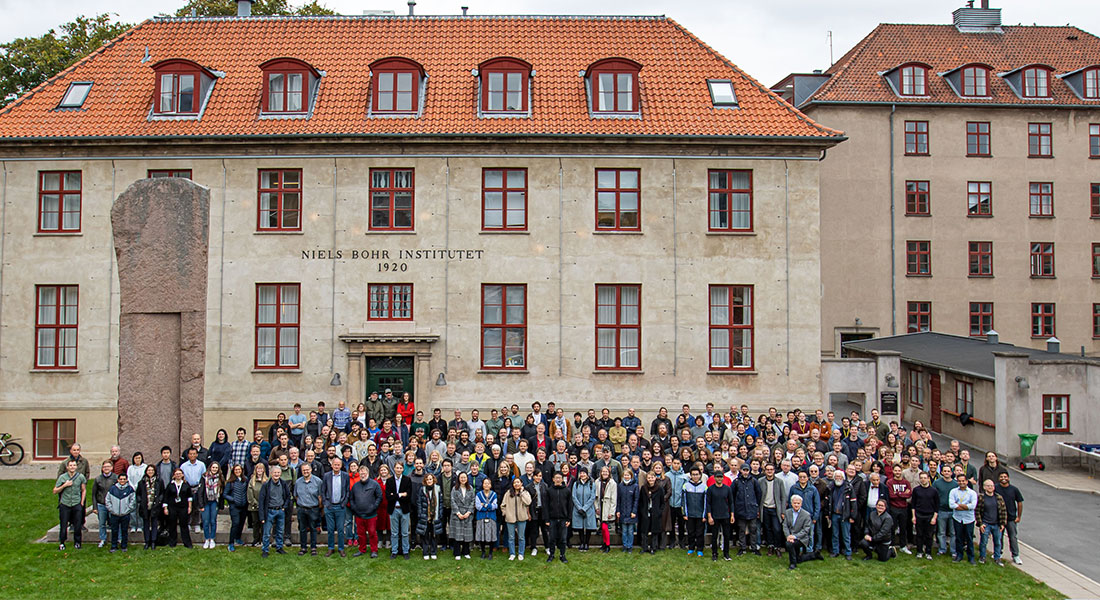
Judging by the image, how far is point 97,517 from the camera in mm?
14477

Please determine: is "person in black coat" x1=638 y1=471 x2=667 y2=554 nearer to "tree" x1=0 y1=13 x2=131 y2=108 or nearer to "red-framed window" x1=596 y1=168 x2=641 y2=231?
"red-framed window" x1=596 y1=168 x2=641 y2=231

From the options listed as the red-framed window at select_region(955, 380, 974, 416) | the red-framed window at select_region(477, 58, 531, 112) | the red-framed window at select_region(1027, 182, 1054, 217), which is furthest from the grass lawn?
the red-framed window at select_region(1027, 182, 1054, 217)

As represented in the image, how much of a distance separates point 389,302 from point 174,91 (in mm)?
8440

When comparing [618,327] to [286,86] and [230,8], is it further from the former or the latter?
[230,8]

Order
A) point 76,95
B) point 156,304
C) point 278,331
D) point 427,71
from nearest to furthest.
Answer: point 156,304 < point 278,331 < point 76,95 < point 427,71

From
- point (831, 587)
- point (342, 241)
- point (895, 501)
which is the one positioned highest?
point (342, 241)

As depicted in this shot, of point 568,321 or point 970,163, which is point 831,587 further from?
point 970,163

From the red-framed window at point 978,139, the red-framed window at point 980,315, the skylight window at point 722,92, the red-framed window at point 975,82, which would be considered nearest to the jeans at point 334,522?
the skylight window at point 722,92

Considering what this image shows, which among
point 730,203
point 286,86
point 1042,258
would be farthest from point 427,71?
point 1042,258

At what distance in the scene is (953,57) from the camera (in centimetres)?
3556

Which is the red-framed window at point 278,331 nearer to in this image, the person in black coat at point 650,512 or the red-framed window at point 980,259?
the person in black coat at point 650,512

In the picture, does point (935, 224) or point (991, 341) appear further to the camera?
point (935, 224)

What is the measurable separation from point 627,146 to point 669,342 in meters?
5.44

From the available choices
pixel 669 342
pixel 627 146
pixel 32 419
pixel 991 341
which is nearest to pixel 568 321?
pixel 669 342
